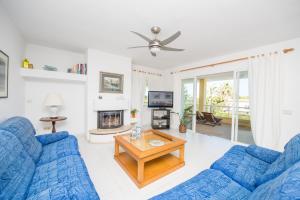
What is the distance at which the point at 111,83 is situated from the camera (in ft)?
12.1

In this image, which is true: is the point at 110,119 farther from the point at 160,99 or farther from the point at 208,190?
the point at 208,190

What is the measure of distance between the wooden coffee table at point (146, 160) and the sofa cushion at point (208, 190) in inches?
28.5

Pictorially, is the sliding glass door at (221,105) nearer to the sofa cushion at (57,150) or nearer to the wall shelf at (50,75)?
the wall shelf at (50,75)

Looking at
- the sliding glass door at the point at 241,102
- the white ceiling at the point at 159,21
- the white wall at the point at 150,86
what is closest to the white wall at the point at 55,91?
the white ceiling at the point at 159,21

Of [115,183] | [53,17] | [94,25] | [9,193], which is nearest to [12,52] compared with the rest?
[53,17]

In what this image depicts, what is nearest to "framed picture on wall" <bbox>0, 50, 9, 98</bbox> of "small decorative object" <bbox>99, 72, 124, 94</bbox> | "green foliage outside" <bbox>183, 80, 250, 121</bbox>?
"small decorative object" <bbox>99, 72, 124, 94</bbox>

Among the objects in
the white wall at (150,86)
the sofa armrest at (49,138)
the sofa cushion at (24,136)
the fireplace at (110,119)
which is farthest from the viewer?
the white wall at (150,86)

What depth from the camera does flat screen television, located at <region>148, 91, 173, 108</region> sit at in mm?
4718

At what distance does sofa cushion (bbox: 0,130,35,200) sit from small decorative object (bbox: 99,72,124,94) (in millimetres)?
2375

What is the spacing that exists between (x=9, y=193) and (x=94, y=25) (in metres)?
2.39

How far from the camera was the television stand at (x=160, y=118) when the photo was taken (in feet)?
15.8

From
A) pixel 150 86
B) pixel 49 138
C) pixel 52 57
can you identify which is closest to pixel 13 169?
pixel 49 138

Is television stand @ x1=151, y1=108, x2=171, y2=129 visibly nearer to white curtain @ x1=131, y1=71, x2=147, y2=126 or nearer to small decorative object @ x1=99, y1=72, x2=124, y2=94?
white curtain @ x1=131, y1=71, x2=147, y2=126

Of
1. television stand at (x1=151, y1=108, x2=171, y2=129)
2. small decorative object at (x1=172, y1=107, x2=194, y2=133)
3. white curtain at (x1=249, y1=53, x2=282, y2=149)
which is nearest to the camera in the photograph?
white curtain at (x1=249, y1=53, x2=282, y2=149)
